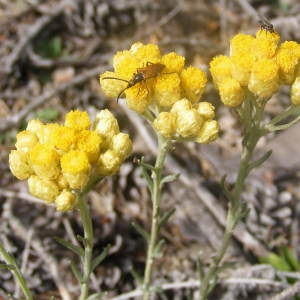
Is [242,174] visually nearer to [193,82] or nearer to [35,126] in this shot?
[193,82]

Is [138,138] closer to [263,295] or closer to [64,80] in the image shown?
[64,80]

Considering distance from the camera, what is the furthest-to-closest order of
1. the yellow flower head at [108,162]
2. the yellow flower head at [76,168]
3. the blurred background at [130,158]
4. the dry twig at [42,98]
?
the dry twig at [42,98] → the blurred background at [130,158] → the yellow flower head at [108,162] → the yellow flower head at [76,168]

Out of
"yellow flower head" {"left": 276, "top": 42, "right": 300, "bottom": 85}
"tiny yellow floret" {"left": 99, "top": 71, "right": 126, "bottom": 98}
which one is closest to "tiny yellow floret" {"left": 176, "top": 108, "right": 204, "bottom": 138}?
"tiny yellow floret" {"left": 99, "top": 71, "right": 126, "bottom": 98}

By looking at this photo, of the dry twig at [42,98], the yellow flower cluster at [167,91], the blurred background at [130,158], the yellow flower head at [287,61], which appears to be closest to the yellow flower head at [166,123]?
the yellow flower cluster at [167,91]

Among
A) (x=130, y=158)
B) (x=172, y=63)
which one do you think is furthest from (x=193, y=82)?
(x=130, y=158)

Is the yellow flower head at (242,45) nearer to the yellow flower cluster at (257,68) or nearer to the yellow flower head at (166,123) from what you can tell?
the yellow flower cluster at (257,68)

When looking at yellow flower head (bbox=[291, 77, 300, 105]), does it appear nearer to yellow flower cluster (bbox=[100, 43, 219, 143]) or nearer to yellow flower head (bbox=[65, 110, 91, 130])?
yellow flower cluster (bbox=[100, 43, 219, 143])
